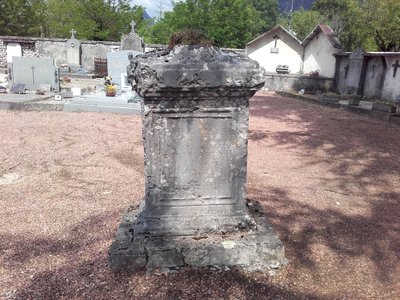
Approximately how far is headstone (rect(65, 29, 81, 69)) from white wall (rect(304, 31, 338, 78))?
62.2 feet

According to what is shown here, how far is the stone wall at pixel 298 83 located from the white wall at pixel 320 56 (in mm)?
2499

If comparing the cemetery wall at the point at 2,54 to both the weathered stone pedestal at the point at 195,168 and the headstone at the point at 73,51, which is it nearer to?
the headstone at the point at 73,51

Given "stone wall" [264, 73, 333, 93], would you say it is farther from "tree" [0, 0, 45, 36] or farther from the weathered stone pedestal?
"tree" [0, 0, 45, 36]

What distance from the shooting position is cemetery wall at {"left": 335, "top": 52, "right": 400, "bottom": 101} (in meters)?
17.1

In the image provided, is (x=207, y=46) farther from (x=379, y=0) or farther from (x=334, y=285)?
(x=379, y=0)

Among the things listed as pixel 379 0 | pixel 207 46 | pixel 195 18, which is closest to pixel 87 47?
pixel 195 18

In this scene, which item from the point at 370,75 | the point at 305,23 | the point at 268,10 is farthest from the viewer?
the point at 268,10

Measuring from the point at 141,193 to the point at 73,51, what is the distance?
26621 millimetres

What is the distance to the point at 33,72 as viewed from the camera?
1395 cm

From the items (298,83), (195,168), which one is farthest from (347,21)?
(195,168)

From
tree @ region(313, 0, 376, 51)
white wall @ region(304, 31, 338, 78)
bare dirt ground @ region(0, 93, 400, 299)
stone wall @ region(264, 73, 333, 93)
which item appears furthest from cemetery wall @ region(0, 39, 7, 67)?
tree @ region(313, 0, 376, 51)

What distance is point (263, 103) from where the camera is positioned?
1703cm

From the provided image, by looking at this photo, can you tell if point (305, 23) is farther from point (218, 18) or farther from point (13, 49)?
point (13, 49)

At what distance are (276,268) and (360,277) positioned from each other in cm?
75
